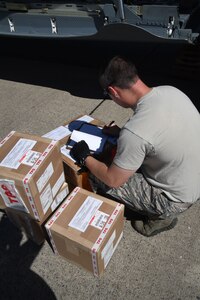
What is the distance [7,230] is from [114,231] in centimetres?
107

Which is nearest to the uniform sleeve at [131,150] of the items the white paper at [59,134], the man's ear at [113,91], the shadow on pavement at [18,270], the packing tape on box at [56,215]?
the man's ear at [113,91]

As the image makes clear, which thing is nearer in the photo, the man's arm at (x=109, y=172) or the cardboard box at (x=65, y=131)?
the man's arm at (x=109, y=172)

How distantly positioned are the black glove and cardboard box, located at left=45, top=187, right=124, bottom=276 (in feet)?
0.79

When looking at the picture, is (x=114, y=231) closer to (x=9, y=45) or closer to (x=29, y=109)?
(x=29, y=109)

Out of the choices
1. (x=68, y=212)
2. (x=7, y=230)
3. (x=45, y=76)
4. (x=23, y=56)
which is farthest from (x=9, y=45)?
→ (x=68, y=212)

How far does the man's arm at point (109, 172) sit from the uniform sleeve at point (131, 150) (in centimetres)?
6

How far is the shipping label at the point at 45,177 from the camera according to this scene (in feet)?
7.77

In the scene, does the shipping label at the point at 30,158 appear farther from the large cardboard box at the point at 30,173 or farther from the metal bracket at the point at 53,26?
the metal bracket at the point at 53,26

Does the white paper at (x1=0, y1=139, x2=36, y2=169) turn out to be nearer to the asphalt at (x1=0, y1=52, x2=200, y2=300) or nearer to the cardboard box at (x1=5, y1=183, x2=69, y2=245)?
the cardboard box at (x1=5, y1=183, x2=69, y2=245)

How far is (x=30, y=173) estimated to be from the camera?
2264 mm

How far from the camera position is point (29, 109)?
4.52m

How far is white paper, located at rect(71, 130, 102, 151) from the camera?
9.30 ft

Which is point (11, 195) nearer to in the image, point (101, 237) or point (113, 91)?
point (101, 237)

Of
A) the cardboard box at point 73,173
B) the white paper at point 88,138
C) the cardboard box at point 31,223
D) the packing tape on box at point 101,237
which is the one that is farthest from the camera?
the white paper at point 88,138
